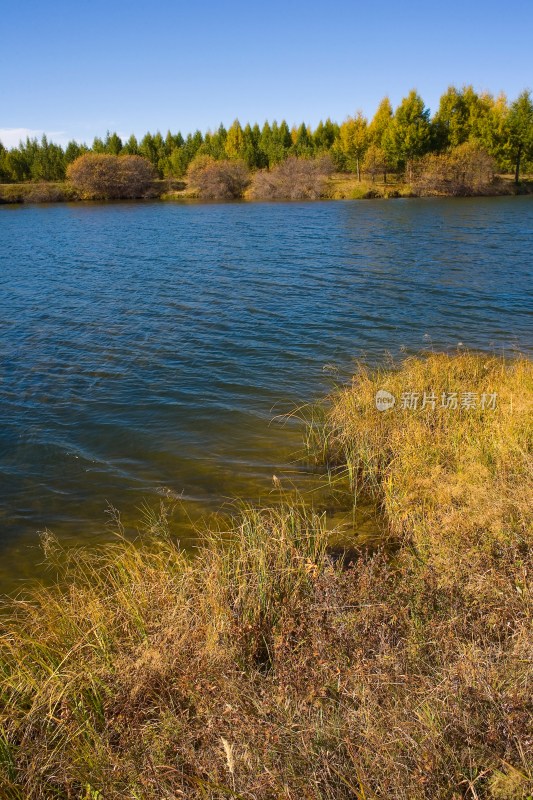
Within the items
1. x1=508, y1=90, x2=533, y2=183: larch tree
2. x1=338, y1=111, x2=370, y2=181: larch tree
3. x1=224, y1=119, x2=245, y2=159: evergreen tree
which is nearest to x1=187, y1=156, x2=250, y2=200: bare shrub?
x1=338, y1=111, x2=370, y2=181: larch tree

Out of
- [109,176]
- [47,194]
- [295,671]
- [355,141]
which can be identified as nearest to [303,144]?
[355,141]

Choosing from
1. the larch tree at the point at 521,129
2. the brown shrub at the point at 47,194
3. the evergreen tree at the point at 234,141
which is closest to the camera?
the larch tree at the point at 521,129

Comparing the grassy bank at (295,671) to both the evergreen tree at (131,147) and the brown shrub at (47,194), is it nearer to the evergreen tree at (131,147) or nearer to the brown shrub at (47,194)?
the brown shrub at (47,194)

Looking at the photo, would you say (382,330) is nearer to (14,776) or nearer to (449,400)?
(449,400)

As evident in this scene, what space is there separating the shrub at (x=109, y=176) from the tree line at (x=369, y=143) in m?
16.0

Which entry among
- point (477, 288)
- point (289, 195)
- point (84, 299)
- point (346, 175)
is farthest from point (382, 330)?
point (346, 175)

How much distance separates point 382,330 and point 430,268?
29.1 feet

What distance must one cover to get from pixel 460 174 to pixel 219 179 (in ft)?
103

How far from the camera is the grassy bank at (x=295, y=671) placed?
246cm

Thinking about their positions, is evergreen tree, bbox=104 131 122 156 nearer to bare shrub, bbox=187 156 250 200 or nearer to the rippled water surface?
bare shrub, bbox=187 156 250 200

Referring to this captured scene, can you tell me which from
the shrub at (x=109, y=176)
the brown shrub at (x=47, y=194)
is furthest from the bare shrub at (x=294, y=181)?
the brown shrub at (x=47, y=194)

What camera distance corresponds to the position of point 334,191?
64.4m

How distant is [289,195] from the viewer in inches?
2689

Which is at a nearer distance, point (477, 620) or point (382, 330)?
point (477, 620)
